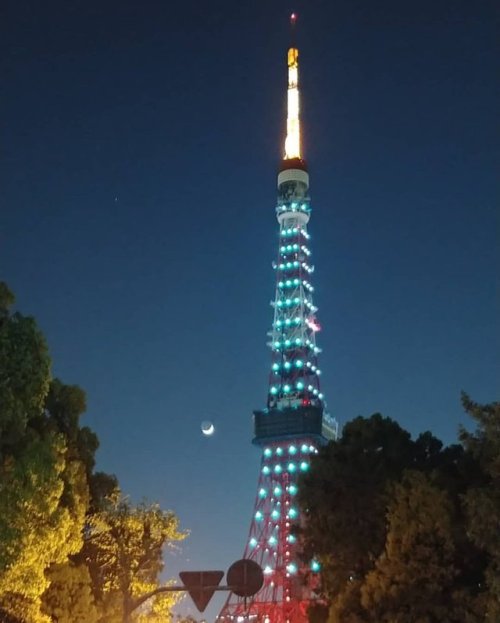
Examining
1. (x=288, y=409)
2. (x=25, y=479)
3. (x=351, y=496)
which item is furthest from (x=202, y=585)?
(x=288, y=409)

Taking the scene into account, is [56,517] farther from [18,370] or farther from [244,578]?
[244,578]

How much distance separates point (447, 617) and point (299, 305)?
6304 cm

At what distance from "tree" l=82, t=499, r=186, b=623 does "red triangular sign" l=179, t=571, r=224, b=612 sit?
9327 mm

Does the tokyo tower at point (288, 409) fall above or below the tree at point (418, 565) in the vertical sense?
above

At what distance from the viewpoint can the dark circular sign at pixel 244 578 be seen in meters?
9.98

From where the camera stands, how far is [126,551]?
19.7 m

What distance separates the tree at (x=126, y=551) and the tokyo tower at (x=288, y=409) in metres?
44.9

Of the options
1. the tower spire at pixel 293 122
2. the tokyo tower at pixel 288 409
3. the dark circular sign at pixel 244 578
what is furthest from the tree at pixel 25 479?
the tower spire at pixel 293 122

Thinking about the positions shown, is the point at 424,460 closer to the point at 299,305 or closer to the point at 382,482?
the point at 382,482

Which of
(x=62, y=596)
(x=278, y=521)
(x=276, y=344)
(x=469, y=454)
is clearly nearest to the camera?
(x=62, y=596)

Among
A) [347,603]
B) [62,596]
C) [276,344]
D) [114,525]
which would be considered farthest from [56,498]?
[276,344]

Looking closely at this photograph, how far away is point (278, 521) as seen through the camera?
70125mm

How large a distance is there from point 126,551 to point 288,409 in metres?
55.5

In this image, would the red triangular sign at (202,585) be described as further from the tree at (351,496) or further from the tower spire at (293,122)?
the tower spire at (293,122)
